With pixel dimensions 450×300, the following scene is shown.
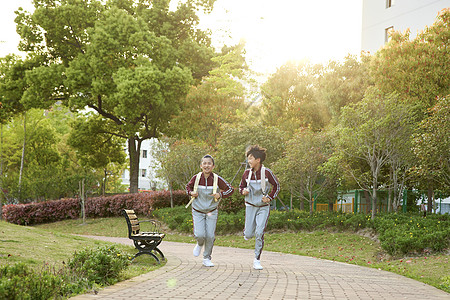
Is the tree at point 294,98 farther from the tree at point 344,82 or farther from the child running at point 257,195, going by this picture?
the child running at point 257,195

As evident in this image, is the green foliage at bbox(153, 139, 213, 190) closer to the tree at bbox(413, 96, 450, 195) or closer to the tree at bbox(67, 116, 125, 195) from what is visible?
the tree at bbox(67, 116, 125, 195)

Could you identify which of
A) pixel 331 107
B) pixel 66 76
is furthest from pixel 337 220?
pixel 66 76

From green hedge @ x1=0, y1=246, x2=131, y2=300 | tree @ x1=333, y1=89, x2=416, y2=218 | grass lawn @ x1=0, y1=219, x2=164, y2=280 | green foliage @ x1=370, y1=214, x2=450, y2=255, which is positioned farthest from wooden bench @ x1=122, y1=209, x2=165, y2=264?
tree @ x1=333, y1=89, x2=416, y2=218

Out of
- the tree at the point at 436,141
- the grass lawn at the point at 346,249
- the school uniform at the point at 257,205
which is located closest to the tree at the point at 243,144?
the grass lawn at the point at 346,249

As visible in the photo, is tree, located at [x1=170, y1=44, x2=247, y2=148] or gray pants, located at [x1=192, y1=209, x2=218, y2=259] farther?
tree, located at [x1=170, y1=44, x2=247, y2=148]

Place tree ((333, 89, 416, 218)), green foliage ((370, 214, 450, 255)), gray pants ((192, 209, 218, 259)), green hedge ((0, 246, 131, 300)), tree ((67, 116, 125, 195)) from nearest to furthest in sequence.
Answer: green hedge ((0, 246, 131, 300)) < gray pants ((192, 209, 218, 259)) < green foliage ((370, 214, 450, 255)) < tree ((333, 89, 416, 218)) < tree ((67, 116, 125, 195))

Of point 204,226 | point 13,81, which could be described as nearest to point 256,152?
point 204,226

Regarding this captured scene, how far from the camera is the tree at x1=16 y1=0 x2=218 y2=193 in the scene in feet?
85.3

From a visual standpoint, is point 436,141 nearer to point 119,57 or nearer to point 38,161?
point 119,57

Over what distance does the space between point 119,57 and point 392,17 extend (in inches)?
784

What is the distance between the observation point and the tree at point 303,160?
18672 millimetres

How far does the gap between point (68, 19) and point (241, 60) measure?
1045 centimetres

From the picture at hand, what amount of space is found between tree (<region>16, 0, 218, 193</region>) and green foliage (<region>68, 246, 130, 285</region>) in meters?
18.7

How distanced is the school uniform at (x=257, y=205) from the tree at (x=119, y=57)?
17.1 m
